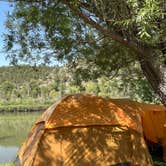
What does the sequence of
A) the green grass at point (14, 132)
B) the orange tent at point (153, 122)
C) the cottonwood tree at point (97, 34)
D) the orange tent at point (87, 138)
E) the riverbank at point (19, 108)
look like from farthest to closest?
the riverbank at point (19, 108), the green grass at point (14, 132), the orange tent at point (153, 122), the orange tent at point (87, 138), the cottonwood tree at point (97, 34)

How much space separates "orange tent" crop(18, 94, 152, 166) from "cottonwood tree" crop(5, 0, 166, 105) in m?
1.04

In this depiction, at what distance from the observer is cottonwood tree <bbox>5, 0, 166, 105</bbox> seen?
438cm

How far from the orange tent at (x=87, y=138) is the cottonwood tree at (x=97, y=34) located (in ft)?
3.42

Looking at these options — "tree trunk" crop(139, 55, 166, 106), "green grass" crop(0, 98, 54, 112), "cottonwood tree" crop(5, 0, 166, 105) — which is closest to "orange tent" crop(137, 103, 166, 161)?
"cottonwood tree" crop(5, 0, 166, 105)

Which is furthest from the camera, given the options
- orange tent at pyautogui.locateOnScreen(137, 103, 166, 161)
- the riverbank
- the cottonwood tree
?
the riverbank

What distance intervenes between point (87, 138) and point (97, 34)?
1807 mm

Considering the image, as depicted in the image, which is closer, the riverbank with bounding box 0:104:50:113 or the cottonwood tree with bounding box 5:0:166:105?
the cottonwood tree with bounding box 5:0:166:105

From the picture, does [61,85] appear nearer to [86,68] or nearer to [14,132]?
[14,132]

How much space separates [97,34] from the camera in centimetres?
704

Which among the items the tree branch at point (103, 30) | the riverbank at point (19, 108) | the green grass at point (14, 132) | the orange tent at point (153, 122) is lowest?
the riverbank at point (19, 108)

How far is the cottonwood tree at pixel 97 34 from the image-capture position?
14.4 ft

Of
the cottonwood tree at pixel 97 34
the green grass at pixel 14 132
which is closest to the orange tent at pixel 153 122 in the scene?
the cottonwood tree at pixel 97 34

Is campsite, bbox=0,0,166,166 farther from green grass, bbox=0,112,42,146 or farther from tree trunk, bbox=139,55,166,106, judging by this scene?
green grass, bbox=0,112,42,146

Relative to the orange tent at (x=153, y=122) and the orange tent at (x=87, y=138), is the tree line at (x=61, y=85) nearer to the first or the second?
the orange tent at (x=153, y=122)
